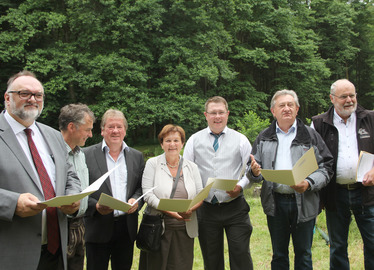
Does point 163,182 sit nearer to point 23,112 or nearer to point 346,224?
point 23,112

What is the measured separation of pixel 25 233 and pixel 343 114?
3254mm

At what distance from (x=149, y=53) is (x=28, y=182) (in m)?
17.4

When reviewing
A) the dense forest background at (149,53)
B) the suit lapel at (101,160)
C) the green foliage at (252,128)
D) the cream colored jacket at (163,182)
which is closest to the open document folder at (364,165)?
the cream colored jacket at (163,182)

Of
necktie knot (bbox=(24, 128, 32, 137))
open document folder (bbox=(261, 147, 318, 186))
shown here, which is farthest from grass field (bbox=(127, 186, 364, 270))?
necktie knot (bbox=(24, 128, 32, 137))

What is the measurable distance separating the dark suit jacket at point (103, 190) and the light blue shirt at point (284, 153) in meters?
1.48

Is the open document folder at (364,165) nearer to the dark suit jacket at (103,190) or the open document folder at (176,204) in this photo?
the open document folder at (176,204)

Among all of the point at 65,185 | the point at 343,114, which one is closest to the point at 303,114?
the point at 343,114

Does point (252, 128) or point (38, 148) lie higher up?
A: point (252, 128)

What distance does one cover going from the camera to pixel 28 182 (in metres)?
2.26

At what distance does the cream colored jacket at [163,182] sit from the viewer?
10.3 ft

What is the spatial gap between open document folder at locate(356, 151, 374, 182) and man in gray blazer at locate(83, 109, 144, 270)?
2242 mm

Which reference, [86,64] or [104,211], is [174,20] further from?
[104,211]

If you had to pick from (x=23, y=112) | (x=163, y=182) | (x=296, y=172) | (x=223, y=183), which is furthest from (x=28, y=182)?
(x=296, y=172)

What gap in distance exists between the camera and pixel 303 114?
2852 cm
